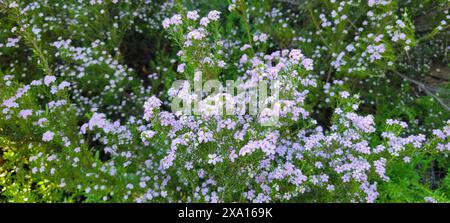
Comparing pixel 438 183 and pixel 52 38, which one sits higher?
pixel 52 38

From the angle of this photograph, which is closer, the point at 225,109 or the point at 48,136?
the point at 225,109

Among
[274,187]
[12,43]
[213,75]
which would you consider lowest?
[274,187]

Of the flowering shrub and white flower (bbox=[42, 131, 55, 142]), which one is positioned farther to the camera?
white flower (bbox=[42, 131, 55, 142])

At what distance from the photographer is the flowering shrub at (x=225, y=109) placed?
307cm

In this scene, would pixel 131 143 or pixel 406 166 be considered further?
pixel 406 166

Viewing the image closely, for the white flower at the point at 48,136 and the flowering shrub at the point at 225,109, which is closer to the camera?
the flowering shrub at the point at 225,109

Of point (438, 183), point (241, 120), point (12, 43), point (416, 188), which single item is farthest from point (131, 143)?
point (438, 183)

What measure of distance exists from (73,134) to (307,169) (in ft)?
7.07

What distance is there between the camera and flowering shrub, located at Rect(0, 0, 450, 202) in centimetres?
307

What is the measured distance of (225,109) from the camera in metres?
2.84

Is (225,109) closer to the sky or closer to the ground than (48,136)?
closer to the ground

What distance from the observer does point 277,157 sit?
361 cm

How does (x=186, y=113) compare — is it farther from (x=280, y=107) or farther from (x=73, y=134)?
(x=73, y=134)

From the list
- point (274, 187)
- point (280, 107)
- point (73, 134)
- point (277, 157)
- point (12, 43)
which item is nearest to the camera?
point (280, 107)
